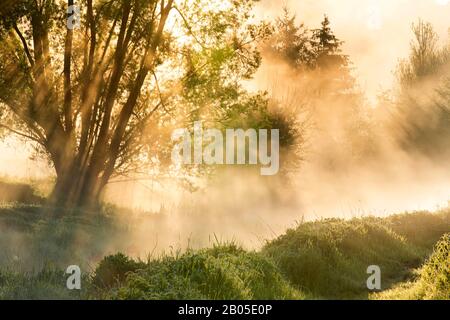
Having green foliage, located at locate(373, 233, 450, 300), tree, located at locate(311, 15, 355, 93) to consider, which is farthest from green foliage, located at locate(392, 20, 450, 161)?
green foliage, located at locate(373, 233, 450, 300)

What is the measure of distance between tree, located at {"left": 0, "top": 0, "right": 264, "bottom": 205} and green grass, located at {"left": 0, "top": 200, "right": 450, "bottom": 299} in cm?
271

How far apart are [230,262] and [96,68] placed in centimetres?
1362

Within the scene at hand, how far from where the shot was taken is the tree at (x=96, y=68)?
70.6 ft

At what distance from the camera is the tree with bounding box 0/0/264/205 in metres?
21.5

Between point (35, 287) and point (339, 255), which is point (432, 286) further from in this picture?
point (35, 287)

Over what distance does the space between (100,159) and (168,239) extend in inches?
194

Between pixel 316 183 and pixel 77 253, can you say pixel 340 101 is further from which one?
pixel 77 253

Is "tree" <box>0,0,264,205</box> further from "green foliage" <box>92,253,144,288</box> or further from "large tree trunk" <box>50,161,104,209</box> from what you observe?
"green foliage" <box>92,253,144,288</box>

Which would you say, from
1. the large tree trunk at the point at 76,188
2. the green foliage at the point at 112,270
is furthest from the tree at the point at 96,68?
the green foliage at the point at 112,270

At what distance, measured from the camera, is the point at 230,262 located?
10.7 metres

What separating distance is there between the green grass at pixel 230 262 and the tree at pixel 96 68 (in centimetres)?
271

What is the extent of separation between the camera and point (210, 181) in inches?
978

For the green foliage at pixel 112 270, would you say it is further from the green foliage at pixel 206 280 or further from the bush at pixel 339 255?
the bush at pixel 339 255
